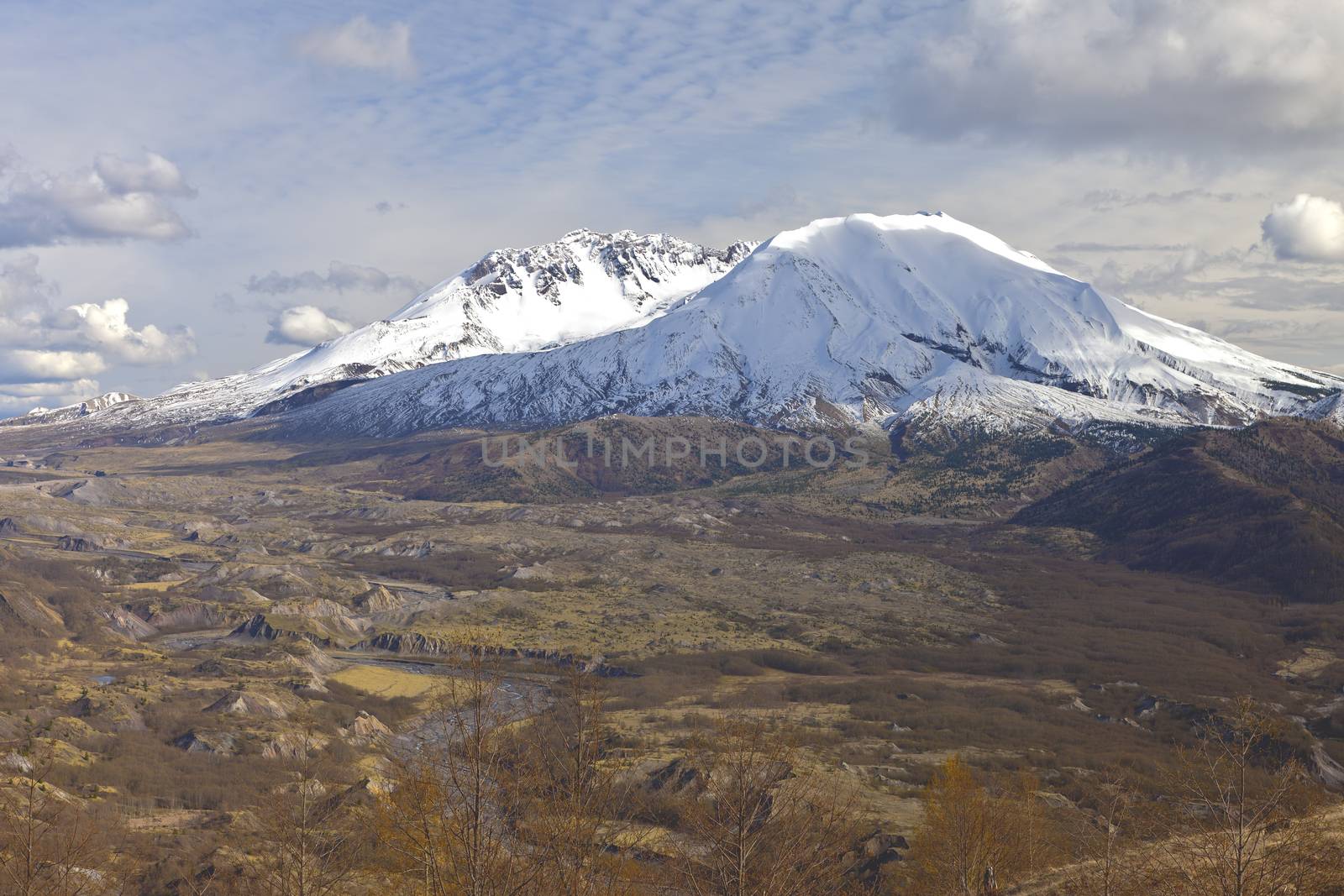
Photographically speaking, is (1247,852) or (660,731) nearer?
(1247,852)

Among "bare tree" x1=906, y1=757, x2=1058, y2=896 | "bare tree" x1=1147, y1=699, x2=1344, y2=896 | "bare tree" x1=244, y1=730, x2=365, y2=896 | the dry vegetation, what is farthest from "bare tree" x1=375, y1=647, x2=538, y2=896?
"bare tree" x1=1147, y1=699, x2=1344, y2=896

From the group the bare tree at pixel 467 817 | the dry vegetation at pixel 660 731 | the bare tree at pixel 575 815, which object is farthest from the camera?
the dry vegetation at pixel 660 731

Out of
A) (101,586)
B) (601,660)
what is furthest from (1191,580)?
(101,586)

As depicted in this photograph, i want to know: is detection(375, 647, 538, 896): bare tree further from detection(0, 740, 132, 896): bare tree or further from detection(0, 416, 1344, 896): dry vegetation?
detection(0, 740, 132, 896): bare tree

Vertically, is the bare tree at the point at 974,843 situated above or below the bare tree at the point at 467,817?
below

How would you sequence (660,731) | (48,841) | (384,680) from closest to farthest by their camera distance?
1. (48,841)
2. (660,731)
3. (384,680)

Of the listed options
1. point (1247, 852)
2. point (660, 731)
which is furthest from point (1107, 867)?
point (660, 731)

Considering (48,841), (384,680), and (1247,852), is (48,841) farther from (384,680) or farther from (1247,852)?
(384,680)

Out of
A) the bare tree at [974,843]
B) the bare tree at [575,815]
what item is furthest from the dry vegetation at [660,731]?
the bare tree at [974,843]

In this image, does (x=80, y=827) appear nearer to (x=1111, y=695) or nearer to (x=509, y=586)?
(x=1111, y=695)

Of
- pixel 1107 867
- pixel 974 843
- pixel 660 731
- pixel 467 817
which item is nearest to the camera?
pixel 467 817

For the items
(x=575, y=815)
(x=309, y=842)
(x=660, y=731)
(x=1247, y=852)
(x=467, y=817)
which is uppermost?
(x=467, y=817)

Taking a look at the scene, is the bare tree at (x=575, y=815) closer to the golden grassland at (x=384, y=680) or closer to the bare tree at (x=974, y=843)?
the bare tree at (x=974, y=843)

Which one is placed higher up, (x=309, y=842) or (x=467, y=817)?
(x=467, y=817)
